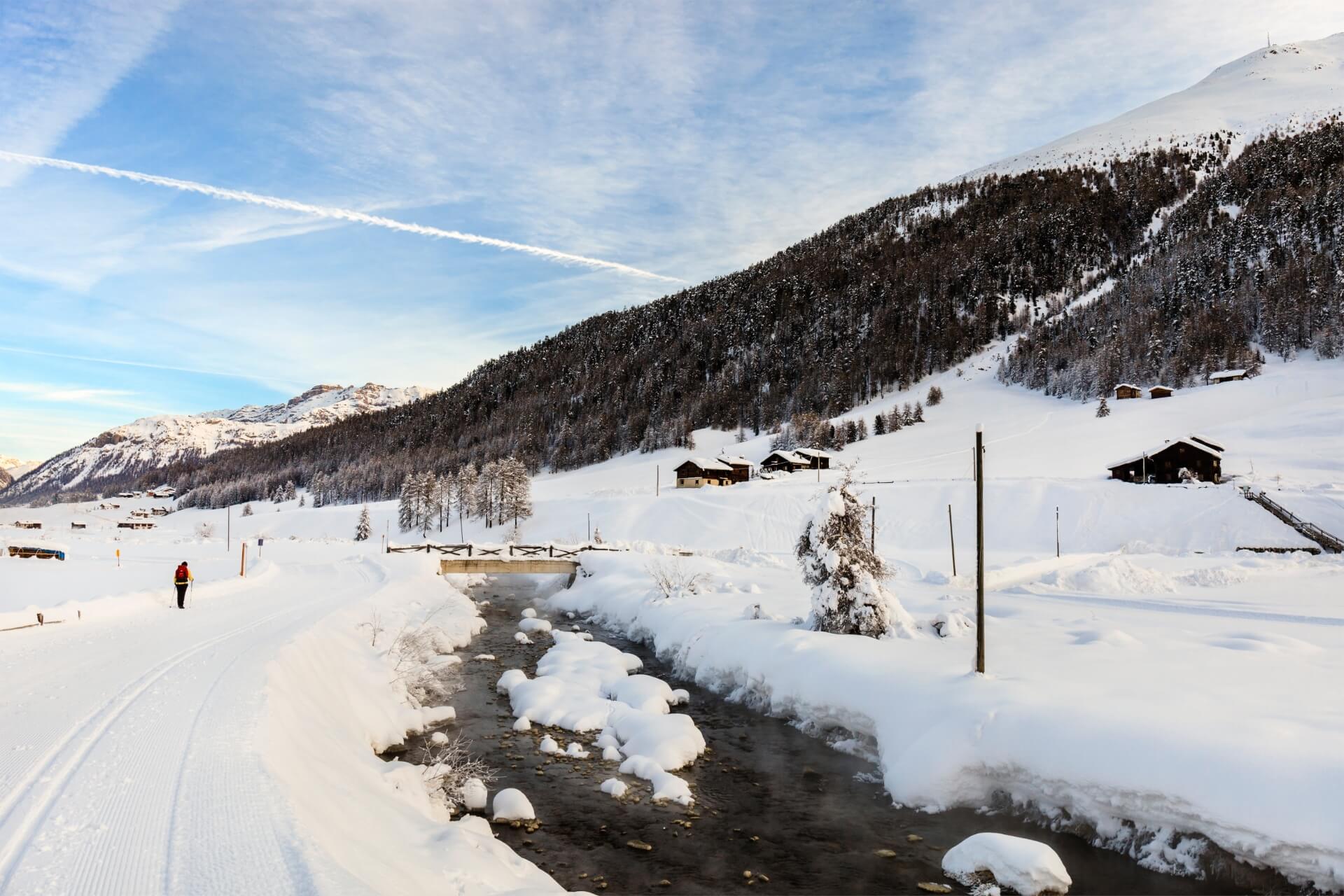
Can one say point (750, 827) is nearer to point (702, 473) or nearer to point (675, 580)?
point (675, 580)

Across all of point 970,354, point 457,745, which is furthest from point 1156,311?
point 457,745

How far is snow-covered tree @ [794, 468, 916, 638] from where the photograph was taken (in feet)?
69.2

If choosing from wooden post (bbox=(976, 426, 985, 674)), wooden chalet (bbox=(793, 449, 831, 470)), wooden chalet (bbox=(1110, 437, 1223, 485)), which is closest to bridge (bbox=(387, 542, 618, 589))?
wooden post (bbox=(976, 426, 985, 674))

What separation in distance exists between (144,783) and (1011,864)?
11234 mm

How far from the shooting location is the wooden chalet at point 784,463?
101m

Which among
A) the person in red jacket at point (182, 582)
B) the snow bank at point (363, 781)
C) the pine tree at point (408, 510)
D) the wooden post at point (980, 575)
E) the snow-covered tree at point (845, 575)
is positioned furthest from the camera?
the pine tree at point (408, 510)

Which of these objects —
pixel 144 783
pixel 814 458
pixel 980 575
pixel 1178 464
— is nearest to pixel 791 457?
pixel 814 458

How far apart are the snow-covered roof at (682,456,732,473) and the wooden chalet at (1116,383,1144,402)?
5579 cm

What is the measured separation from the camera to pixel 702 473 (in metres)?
97.8

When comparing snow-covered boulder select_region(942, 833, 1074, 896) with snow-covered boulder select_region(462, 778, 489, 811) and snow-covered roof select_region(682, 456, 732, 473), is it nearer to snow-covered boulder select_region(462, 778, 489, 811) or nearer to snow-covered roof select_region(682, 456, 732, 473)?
snow-covered boulder select_region(462, 778, 489, 811)

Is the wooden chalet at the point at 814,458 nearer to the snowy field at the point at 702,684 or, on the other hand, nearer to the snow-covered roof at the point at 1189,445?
the snow-covered roof at the point at 1189,445

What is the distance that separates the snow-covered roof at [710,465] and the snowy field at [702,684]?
172ft

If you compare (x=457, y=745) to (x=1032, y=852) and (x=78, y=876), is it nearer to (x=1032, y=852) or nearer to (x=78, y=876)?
(x=78, y=876)

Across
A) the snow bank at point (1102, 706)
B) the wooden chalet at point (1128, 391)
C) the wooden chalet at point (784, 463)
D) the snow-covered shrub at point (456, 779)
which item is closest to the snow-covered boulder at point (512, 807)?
the snow-covered shrub at point (456, 779)
